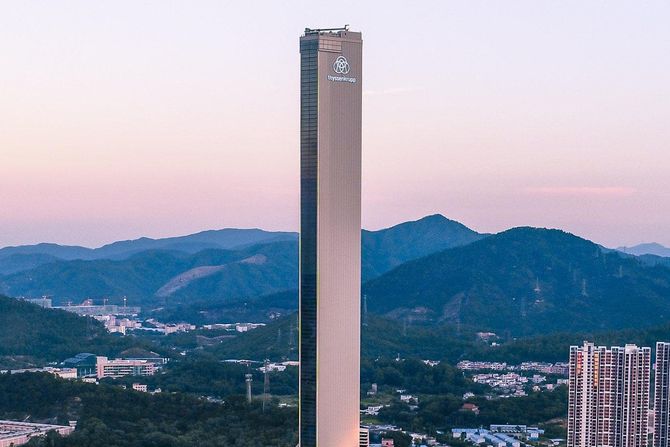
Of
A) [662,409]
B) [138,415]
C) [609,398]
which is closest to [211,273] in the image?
[138,415]

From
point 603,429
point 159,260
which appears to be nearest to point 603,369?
point 603,429

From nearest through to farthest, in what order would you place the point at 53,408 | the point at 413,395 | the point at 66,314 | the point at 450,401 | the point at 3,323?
the point at 53,408
the point at 450,401
the point at 413,395
the point at 3,323
the point at 66,314

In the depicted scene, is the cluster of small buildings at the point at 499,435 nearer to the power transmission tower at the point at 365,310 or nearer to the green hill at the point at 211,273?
the power transmission tower at the point at 365,310

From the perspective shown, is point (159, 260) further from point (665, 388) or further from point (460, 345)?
point (665, 388)

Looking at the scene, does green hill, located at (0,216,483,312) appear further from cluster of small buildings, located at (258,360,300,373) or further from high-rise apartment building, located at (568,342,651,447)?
high-rise apartment building, located at (568,342,651,447)

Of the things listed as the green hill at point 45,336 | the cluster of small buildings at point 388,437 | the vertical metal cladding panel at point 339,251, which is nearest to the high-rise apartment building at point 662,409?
the cluster of small buildings at point 388,437

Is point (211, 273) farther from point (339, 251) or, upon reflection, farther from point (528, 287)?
point (339, 251)
